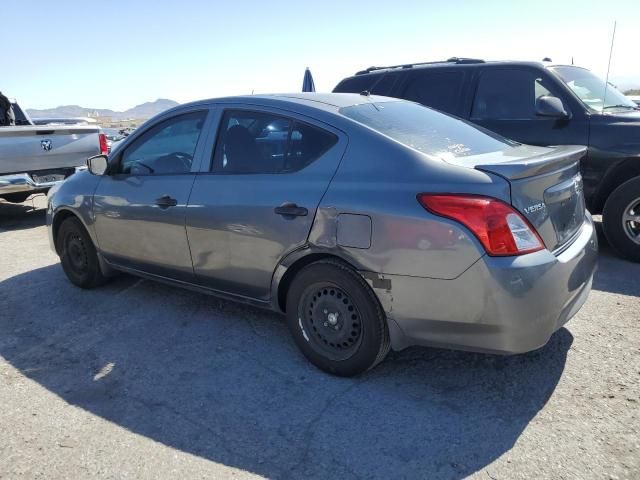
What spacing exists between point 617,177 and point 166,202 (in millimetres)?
4290

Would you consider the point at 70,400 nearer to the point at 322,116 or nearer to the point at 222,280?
the point at 222,280

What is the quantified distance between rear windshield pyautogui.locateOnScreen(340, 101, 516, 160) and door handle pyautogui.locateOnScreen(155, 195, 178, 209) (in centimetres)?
141

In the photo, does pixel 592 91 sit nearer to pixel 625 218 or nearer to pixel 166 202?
pixel 625 218

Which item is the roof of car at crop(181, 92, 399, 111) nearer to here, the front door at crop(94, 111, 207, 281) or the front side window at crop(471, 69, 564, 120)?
the front door at crop(94, 111, 207, 281)

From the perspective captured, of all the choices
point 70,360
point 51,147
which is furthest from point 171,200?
point 51,147

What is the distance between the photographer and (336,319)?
306 centimetres

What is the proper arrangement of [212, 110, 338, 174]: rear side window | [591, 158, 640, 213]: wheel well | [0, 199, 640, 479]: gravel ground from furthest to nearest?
[591, 158, 640, 213]: wheel well, [212, 110, 338, 174]: rear side window, [0, 199, 640, 479]: gravel ground

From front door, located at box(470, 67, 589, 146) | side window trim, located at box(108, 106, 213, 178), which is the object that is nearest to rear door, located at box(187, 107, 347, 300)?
side window trim, located at box(108, 106, 213, 178)

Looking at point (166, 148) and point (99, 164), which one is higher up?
point (166, 148)

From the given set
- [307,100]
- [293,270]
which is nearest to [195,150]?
[307,100]

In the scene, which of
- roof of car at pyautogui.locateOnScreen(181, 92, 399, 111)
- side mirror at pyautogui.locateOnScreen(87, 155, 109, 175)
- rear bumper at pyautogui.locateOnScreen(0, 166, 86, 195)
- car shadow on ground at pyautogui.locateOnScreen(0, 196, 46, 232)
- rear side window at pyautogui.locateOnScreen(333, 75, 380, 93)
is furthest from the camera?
car shadow on ground at pyautogui.locateOnScreen(0, 196, 46, 232)

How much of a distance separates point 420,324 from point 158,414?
59.3 inches

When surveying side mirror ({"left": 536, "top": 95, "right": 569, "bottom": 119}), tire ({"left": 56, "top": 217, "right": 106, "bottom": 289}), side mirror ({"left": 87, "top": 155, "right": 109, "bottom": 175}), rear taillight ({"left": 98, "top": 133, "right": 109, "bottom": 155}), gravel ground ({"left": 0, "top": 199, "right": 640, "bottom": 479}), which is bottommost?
gravel ground ({"left": 0, "top": 199, "right": 640, "bottom": 479})

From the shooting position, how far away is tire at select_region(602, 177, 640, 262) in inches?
195
